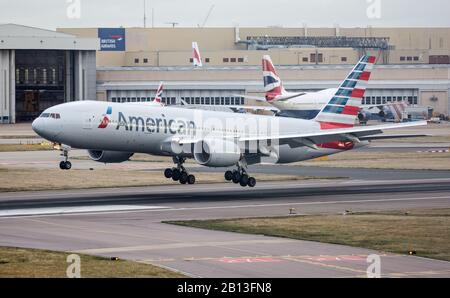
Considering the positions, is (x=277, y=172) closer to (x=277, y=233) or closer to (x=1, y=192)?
(x=1, y=192)

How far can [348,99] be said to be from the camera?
72875 mm

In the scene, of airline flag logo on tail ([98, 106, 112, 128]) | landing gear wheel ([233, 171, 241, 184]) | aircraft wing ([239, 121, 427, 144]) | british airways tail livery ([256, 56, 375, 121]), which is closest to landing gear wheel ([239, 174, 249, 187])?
landing gear wheel ([233, 171, 241, 184])

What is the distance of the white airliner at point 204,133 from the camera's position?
6394cm

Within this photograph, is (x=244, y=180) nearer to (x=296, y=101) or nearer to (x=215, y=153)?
(x=215, y=153)

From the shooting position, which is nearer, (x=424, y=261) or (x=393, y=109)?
(x=424, y=261)

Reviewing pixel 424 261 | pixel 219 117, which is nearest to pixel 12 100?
pixel 219 117

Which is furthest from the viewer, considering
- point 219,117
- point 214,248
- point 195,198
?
point 219,117

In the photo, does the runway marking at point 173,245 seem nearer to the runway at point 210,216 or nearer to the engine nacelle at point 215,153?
the runway at point 210,216

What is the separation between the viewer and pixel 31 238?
42.2 metres

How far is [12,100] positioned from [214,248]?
11802 centimetres

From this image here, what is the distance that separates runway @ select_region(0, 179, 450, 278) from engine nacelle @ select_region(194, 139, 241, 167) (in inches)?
74.1

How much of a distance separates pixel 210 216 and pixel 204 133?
55.2 feet

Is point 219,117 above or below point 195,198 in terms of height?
above

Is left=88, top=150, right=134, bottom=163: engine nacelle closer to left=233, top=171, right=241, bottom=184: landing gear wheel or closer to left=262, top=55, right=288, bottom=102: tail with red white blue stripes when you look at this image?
left=233, top=171, right=241, bottom=184: landing gear wheel
